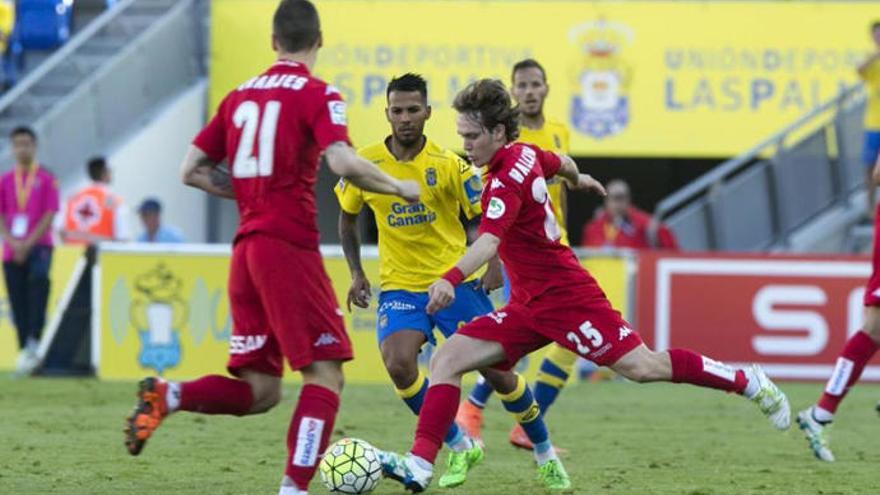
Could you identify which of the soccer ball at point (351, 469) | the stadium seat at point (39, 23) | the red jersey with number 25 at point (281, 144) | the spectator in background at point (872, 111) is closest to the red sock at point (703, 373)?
the soccer ball at point (351, 469)

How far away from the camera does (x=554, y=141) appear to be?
11.3 metres

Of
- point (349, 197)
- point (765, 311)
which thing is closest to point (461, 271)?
point (349, 197)

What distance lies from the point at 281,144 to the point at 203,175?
0.49m

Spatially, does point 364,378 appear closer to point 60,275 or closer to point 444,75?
point 60,275

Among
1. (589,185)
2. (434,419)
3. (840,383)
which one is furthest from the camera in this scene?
(840,383)

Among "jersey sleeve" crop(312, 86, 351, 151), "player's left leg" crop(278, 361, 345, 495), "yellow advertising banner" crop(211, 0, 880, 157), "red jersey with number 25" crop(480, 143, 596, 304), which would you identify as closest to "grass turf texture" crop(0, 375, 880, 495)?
"red jersey with number 25" crop(480, 143, 596, 304)

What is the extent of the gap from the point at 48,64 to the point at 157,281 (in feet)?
20.3

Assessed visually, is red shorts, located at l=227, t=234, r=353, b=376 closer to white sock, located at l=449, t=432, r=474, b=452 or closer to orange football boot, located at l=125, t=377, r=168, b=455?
orange football boot, located at l=125, t=377, r=168, b=455

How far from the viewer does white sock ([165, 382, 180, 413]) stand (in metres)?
7.62

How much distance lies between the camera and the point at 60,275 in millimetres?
17594

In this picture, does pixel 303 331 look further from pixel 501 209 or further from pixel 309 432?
pixel 501 209

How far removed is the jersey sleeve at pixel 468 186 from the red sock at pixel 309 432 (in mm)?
2269

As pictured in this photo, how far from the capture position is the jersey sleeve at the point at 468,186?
956 centimetres

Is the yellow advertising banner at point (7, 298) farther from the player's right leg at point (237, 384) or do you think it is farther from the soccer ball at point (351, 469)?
the player's right leg at point (237, 384)
